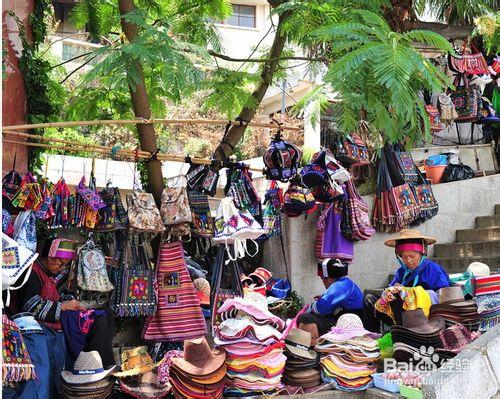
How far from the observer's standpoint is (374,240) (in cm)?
888

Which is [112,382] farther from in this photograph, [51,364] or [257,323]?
[257,323]

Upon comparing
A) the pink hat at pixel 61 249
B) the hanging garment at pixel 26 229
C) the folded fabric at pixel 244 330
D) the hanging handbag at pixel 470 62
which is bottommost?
the folded fabric at pixel 244 330

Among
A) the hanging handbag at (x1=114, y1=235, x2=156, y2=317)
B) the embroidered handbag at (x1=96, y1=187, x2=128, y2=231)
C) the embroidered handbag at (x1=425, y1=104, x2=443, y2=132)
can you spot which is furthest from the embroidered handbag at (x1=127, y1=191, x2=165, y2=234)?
the embroidered handbag at (x1=425, y1=104, x2=443, y2=132)

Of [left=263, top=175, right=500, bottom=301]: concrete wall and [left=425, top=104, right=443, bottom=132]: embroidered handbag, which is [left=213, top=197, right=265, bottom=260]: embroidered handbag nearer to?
[left=263, top=175, right=500, bottom=301]: concrete wall

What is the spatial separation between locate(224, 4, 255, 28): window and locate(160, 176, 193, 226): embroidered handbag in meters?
16.3

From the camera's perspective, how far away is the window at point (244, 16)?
22.6 metres

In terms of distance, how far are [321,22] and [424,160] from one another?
5437mm

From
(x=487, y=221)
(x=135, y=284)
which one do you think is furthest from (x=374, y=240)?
(x=135, y=284)

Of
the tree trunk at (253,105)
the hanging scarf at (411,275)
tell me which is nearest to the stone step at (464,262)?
the hanging scarf at (411,275)

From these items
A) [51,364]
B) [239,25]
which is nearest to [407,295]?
[51,364]

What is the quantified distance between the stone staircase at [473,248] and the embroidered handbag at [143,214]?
390cm

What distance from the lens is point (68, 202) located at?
6.72 m

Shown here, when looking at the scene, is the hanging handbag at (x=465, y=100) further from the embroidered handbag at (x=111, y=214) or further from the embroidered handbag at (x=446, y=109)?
the embroidered handbag at (x=111, y=214)

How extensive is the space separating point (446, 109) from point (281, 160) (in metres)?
3.87
